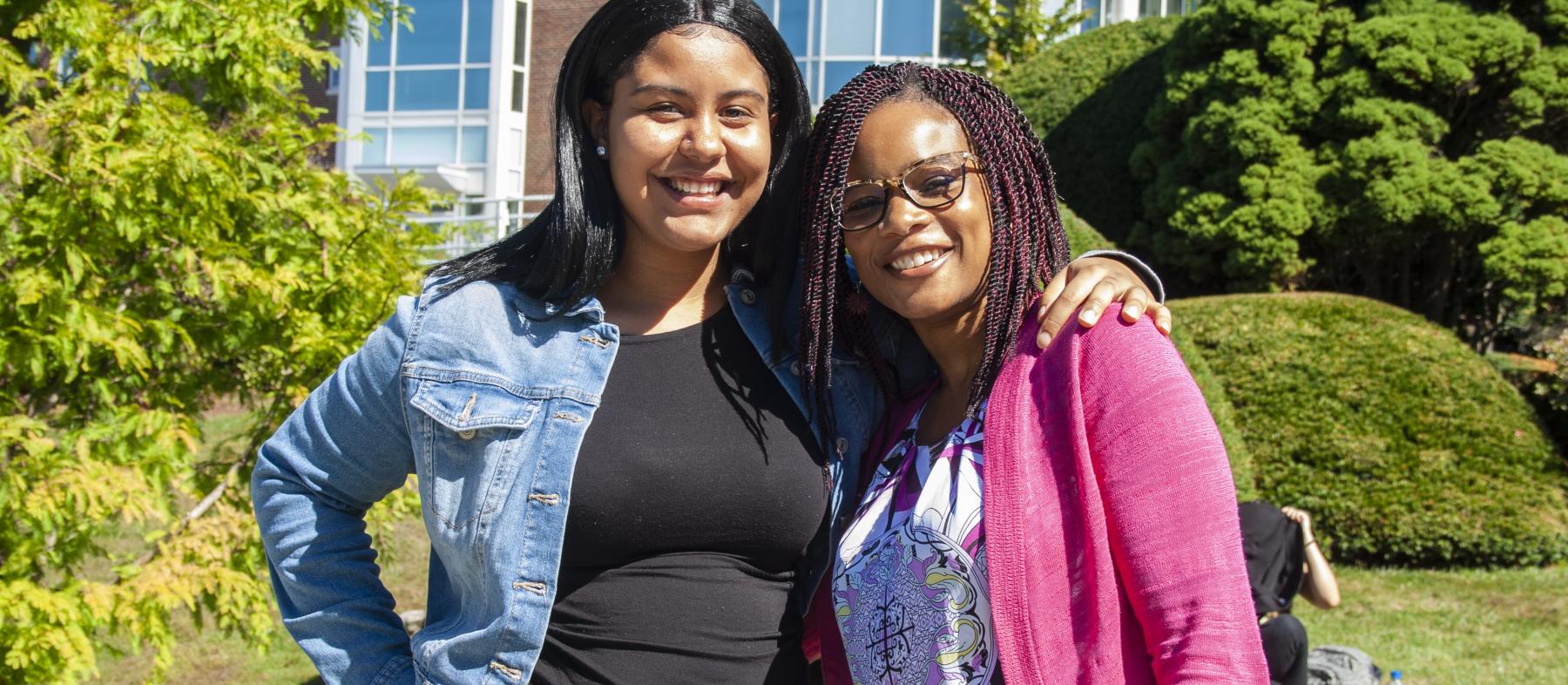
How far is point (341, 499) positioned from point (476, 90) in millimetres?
19941

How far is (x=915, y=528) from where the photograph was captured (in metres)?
1.99

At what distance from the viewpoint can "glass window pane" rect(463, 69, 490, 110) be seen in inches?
826

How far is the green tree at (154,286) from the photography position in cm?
330

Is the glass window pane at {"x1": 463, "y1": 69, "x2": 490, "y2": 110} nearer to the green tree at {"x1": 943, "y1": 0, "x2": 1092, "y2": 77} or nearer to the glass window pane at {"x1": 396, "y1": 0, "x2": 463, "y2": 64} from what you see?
the glass window pane at {"x1": 396, "y1": 0, "x2": 463, "y2": 64}

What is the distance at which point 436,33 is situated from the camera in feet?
70.1

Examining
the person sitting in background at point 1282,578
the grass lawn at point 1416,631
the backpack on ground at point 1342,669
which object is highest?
the person sitting in background at point 1282,578

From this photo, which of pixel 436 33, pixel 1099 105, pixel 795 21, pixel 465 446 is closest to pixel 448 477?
pixel 465 446

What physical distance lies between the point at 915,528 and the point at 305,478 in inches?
39.0

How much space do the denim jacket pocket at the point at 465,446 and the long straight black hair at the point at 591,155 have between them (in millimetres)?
204

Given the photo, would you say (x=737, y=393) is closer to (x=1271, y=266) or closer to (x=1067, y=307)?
(x=1067, y=307)

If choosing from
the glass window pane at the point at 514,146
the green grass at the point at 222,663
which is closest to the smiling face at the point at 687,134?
the green grass at the point at 222,663

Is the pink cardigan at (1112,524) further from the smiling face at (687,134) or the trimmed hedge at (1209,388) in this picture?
the trimmed hedge at (1209,388)

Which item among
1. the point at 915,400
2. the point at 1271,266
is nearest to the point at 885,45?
the point at 1271,266

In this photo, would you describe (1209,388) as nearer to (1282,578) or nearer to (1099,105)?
(1282,578)
